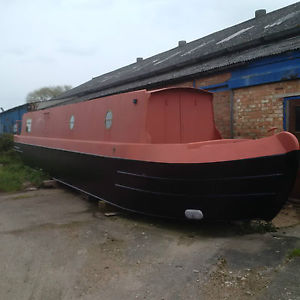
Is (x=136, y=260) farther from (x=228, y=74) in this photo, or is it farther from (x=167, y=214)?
(x=228, y=74)

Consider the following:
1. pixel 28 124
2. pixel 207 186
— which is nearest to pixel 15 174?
pixel 28 124

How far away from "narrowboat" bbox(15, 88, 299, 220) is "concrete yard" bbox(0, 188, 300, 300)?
350 mm

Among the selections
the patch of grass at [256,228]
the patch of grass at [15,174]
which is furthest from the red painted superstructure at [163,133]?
the patch of grass at [15,174]

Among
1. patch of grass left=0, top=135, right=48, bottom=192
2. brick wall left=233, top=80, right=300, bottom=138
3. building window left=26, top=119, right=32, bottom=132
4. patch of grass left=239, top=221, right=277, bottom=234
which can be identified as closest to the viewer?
patch of grass left=239, top=221, right=277, bottom=234

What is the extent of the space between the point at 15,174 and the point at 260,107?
710 centimetres

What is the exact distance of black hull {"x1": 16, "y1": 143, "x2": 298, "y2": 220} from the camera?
3771 millimetres

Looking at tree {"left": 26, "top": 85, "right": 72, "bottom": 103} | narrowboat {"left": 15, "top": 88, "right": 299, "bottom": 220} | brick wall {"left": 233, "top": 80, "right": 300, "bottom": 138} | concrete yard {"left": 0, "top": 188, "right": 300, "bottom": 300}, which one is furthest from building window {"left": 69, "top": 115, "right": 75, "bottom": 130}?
tree {"left": 26, "top": 85, "right": 72, "bottom": 103}

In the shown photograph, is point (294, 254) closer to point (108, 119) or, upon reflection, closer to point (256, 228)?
point (256, 228)

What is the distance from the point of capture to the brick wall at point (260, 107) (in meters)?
6.05

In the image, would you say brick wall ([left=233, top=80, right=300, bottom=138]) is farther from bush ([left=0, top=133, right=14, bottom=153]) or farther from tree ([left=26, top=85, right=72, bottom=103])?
tree ([left=26, top=85, right=72, bottom=103])

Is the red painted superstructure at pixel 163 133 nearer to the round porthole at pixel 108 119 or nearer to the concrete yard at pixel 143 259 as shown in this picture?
the round porthole at pixel 108 119

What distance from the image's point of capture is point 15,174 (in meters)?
9.07

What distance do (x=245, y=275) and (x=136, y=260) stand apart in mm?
1243

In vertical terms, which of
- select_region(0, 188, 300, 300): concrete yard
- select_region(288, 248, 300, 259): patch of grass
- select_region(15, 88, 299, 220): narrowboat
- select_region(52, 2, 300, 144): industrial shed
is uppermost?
select_region(52, 2, 300, 144): industrial shed
